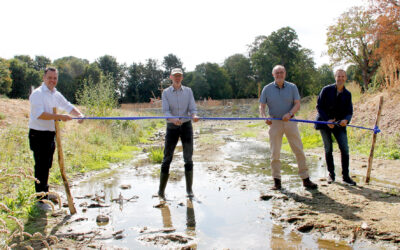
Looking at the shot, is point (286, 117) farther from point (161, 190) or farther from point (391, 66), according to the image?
point (391, 66)

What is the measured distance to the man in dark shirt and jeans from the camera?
5.73m

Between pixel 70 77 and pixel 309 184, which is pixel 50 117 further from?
pixel 70 77

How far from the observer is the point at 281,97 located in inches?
216

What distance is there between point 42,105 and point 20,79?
158ft

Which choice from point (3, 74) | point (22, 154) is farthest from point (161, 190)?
point (3, 74)

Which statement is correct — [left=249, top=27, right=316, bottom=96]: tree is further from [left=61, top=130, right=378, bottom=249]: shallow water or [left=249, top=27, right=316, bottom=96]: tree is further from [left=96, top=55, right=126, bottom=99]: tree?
[left=61, top=130, right=378, bottom=249]: shallow water

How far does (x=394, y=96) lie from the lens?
11.5 meters

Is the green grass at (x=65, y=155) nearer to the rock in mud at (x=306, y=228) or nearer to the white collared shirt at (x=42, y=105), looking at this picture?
the white collared shirt at (x=42, y=105)

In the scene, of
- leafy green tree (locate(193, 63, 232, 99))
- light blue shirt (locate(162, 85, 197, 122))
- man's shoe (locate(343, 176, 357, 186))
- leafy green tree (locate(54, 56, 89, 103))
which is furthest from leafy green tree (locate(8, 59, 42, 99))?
man's shoe (locate(343, 176, 357, 186))

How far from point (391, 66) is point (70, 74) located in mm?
50979

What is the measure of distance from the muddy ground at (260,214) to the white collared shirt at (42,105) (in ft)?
4.36

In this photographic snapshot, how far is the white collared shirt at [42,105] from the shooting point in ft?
14.6

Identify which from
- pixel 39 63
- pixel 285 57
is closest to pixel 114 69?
pixel 39 63

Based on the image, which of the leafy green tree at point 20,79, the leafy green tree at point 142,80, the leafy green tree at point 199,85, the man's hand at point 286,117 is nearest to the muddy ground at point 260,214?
the man's hand at point 286,117
